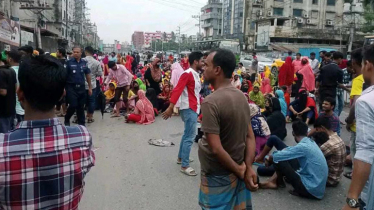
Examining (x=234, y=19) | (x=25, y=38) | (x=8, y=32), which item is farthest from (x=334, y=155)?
(x=234, y=19)

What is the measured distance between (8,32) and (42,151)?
13636 mm

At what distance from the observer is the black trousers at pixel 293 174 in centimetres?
404

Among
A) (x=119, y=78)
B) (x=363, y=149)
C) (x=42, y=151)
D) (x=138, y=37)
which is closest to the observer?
(x=42, y=151)

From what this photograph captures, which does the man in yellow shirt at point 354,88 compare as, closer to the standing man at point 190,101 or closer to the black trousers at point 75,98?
the standing man at point 190,101

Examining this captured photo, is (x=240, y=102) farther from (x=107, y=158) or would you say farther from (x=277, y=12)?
(x=277, y=12)

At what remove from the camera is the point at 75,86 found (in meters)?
6.45

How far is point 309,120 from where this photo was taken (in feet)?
26.1

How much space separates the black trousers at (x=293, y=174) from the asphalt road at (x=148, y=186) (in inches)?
4.5

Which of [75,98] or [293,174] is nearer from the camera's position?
[293,174]

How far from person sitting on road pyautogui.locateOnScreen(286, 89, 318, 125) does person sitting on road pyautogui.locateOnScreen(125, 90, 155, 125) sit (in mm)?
3515

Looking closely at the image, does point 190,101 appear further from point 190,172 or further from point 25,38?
point 25,38

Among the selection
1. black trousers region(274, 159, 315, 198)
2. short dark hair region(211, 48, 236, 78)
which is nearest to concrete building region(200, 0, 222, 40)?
black trousers region(274, 159, 315, 198)

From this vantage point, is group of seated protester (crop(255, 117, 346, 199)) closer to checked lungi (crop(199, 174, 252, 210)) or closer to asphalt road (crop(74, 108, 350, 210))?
asphalt road (crop(74, 108, 350, 210))

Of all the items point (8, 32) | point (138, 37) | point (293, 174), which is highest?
point (138, 37)
